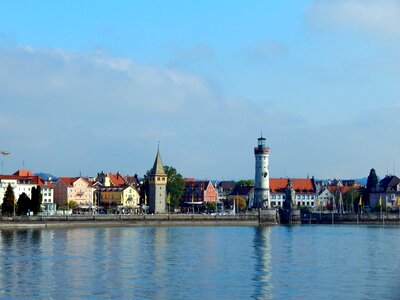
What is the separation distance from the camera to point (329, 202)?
194750 mm

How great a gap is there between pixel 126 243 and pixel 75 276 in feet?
103

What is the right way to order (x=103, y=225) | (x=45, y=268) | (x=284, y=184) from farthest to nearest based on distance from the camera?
(x=284, y=184) → (x=103, y=225) → (x=45, y=268)

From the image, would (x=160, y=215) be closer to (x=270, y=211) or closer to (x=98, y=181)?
(x=270, y=211)

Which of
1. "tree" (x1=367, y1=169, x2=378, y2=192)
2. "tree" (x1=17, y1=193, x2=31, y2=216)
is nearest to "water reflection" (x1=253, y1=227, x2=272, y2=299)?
"tree" (x1=17, y1=193, x2=31, y2=216)

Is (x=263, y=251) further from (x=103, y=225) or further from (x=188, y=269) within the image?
(x=103, y=225)

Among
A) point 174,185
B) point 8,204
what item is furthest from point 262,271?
point 174,185

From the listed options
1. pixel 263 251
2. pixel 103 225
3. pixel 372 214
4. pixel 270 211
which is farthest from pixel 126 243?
pixel 372 214

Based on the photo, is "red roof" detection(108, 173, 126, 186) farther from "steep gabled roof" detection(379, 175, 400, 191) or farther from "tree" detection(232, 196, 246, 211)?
"steep gabled roof" detection(379, 175, 400, 191)

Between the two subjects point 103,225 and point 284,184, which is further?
point 284,184

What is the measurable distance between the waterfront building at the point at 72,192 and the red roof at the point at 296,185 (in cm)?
4136

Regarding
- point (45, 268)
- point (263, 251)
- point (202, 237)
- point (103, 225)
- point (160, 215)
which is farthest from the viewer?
point (160, 215)

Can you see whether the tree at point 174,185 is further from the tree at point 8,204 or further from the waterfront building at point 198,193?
the tree at point 8,204

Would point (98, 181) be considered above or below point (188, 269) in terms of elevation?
above

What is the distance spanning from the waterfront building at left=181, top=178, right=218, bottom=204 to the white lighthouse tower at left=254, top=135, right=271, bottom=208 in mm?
35764
